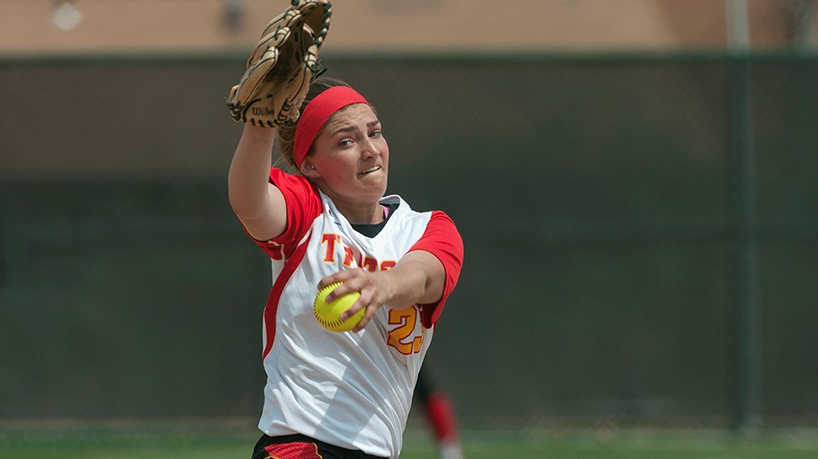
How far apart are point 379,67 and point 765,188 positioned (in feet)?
8.68

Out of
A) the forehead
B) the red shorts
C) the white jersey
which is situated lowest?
the red shorts

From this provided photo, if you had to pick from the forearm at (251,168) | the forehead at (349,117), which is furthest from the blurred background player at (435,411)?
the forearm at (251,168)

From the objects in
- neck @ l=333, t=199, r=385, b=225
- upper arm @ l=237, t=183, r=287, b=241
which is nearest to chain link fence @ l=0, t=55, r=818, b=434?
neck @ l=333, t=199, r=385, b=225

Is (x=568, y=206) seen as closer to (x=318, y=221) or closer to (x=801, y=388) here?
(x=801, y=388)

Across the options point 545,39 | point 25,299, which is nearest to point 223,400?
point 25,299

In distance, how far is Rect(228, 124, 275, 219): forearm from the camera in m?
2.35

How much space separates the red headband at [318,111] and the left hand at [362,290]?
64 cm

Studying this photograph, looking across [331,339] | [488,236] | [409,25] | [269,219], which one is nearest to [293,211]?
[269,219]

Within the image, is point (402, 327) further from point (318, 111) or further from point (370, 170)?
point (318, 111)

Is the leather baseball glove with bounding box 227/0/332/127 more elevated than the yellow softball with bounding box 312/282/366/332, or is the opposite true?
the leather baseball glove with bounding box 227/0/332/127

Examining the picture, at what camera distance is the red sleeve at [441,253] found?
8.36ft

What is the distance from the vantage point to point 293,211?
256cm

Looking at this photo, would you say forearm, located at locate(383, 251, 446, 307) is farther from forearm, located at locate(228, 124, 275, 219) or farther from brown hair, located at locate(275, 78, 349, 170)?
brown hair, located at locate(275, 78, 349, 170)

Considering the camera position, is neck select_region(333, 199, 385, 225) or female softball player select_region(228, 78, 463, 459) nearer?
female softball player select_region(228, 78, 463, 459)
